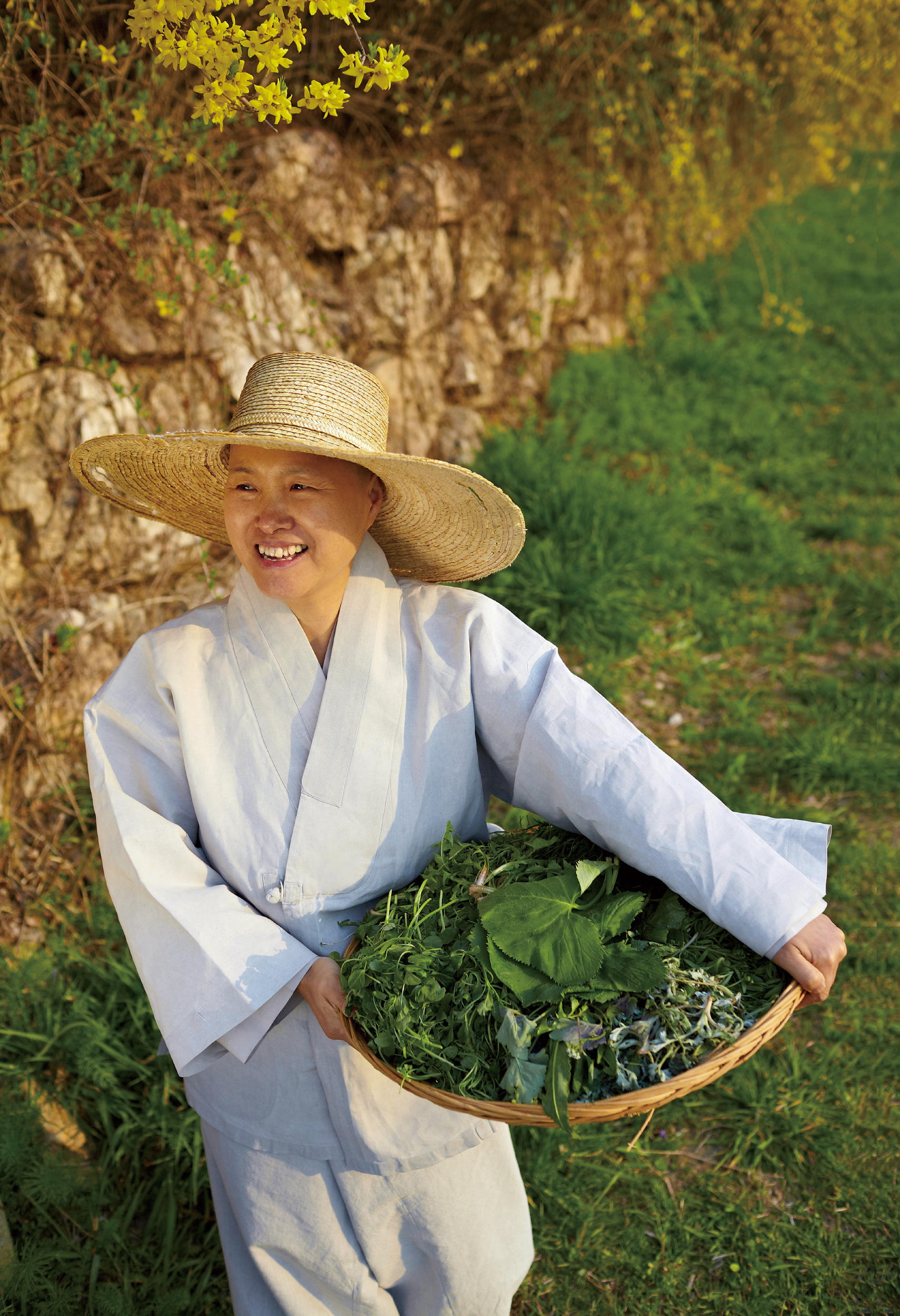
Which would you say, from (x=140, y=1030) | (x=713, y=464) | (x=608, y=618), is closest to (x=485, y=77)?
(x=713, y=464)

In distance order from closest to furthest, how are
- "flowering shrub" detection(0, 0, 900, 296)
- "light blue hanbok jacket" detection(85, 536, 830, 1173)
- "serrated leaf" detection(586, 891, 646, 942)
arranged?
"serrated leaf" detection(586, 891, 646, 942)
"light blue hanbok jacket" detection(85, 536, 830, 1173)
"flowering shrub" detection(0, 0, 900, 296)

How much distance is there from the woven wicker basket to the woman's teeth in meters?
0.88

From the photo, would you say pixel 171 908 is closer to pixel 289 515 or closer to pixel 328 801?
pixel 328 801

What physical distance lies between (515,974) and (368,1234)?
798mm

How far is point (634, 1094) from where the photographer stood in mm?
1377

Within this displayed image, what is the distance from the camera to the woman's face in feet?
5.71

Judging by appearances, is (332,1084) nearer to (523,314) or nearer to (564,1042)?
(564,1042)

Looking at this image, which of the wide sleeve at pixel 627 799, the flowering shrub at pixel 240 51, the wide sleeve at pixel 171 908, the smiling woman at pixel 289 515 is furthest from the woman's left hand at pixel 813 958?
the flowering shrub at pixel 240 51

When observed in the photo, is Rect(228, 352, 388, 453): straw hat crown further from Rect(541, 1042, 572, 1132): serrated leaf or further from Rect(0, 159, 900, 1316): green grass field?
Rect(0, 159, 900, 1316): green grass field

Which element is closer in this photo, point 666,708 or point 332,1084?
point 332,1084

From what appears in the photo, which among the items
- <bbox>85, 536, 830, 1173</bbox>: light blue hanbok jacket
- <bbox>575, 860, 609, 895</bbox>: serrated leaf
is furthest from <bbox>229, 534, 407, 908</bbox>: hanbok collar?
<bbox>575, 860, 609, 895</bbox>: serrated leaf

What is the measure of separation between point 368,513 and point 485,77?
3.76m

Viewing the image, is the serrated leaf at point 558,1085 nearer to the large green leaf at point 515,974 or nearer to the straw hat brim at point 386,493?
the large green leaf at point 515,974

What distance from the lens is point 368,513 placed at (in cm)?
192
